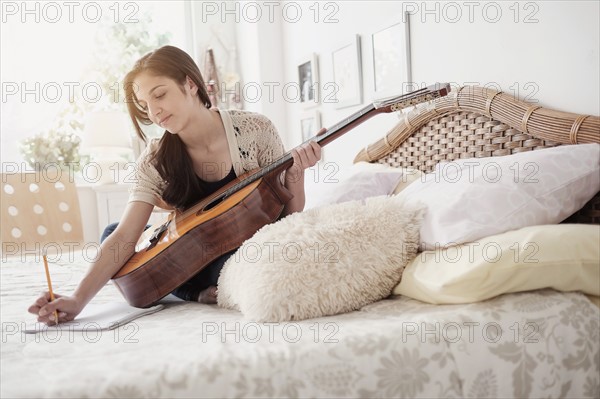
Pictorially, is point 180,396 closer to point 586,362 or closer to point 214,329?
point 214,329

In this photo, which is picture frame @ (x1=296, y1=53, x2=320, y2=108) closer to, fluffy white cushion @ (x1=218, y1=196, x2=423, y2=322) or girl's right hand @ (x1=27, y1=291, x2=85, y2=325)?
fluffy white cushion @ (x1=218, y1=196, x2=423, y2=322)

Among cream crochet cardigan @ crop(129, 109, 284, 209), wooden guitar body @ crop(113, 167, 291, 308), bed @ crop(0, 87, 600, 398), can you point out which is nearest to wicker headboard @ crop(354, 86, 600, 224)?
bed @ crop(0, 87, 600, 398)

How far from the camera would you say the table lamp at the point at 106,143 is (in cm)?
360

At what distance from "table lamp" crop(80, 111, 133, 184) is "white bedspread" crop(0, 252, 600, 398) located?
2.73m

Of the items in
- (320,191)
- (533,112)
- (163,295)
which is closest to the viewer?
(163,295)

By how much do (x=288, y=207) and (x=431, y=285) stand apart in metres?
0.68

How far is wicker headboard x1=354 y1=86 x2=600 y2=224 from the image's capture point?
136 cm

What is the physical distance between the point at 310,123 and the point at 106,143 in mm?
1488

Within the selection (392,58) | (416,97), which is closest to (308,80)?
(392,58)

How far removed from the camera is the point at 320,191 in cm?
202

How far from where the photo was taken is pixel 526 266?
1015 millimetres

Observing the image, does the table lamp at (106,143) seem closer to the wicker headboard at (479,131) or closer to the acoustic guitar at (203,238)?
the wicker headboard at (479,131)

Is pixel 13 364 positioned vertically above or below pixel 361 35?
below

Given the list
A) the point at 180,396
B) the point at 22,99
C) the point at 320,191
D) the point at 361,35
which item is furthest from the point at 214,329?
the point at 22,99
